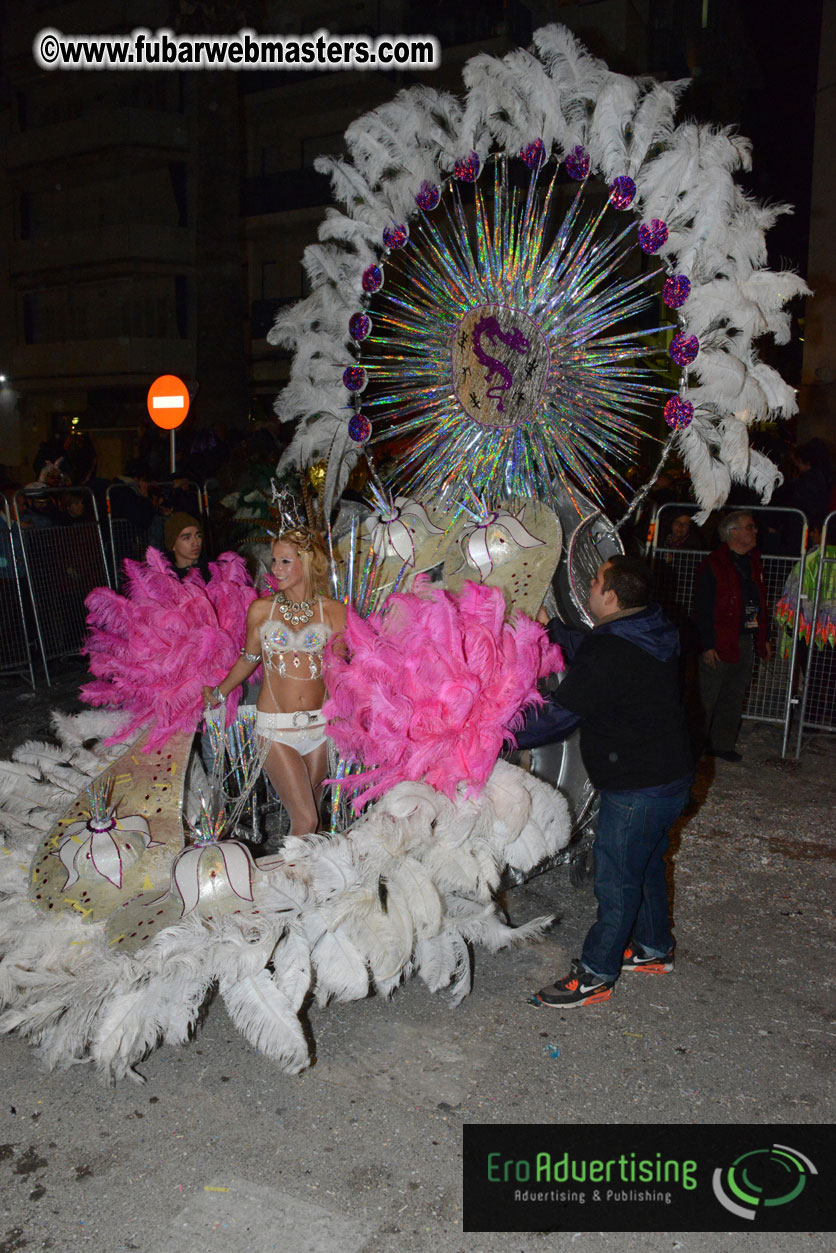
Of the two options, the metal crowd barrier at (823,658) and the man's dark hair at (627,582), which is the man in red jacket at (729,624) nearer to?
the metal crowd barrier at (823,658)

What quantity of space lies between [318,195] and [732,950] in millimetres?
24711

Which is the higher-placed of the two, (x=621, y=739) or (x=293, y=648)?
(x=293, y=648)

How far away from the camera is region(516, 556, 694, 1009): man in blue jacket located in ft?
11.3

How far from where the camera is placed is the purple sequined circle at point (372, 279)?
481 cm

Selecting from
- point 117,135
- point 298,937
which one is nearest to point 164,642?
point 298,937

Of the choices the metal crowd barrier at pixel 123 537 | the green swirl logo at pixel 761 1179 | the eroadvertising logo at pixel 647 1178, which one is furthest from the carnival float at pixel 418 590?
the metal crowd barrier at pixel 123 537

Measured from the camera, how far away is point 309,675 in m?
4.27

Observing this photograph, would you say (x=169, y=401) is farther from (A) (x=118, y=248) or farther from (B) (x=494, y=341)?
(A) (x=118, y=248)

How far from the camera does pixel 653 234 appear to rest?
4.13m

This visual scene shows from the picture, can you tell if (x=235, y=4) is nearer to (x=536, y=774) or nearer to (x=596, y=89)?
(x=596, y=89)

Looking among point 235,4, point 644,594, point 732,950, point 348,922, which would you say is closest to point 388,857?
point 348,922

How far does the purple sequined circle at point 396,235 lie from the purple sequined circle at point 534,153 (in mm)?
671

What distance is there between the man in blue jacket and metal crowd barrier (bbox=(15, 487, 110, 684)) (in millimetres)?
6160

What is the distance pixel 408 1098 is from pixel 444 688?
4.60 feet
